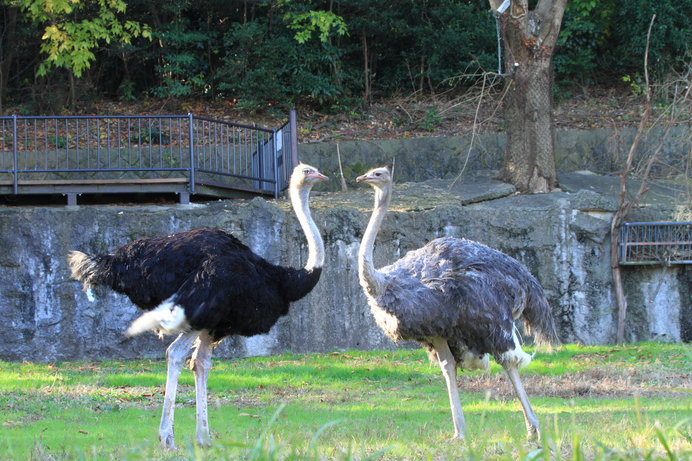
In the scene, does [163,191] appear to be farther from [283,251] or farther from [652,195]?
[652,195]

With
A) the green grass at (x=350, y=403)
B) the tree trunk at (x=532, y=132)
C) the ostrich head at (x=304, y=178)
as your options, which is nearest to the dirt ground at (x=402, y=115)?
the tree trunk at (x=532, y=132)

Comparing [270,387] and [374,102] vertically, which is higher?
[374,102]

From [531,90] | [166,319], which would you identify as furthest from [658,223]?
[166,319]

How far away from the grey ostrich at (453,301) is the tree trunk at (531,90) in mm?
7791

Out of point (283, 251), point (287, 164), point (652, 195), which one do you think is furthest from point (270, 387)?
point (652, 195)

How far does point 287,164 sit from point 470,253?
7258mm

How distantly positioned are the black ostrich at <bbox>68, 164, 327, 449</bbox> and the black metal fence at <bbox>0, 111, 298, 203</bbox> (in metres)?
5.35

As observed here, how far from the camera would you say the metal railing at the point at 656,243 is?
43.8 ft

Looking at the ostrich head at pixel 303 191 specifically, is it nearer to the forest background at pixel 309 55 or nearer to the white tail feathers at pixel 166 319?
the white tail feathers at pixel 166 319

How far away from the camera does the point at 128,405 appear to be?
8.90 metres

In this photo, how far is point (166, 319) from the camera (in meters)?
7.35

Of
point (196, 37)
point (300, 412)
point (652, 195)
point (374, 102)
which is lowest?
point (300, 412)

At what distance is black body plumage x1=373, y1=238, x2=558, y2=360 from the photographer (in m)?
7.13

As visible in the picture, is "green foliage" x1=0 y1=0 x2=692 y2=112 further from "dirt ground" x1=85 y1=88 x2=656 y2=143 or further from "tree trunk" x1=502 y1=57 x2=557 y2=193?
"tree trunk" x1=502 y1=57 x2=557 y2=193
